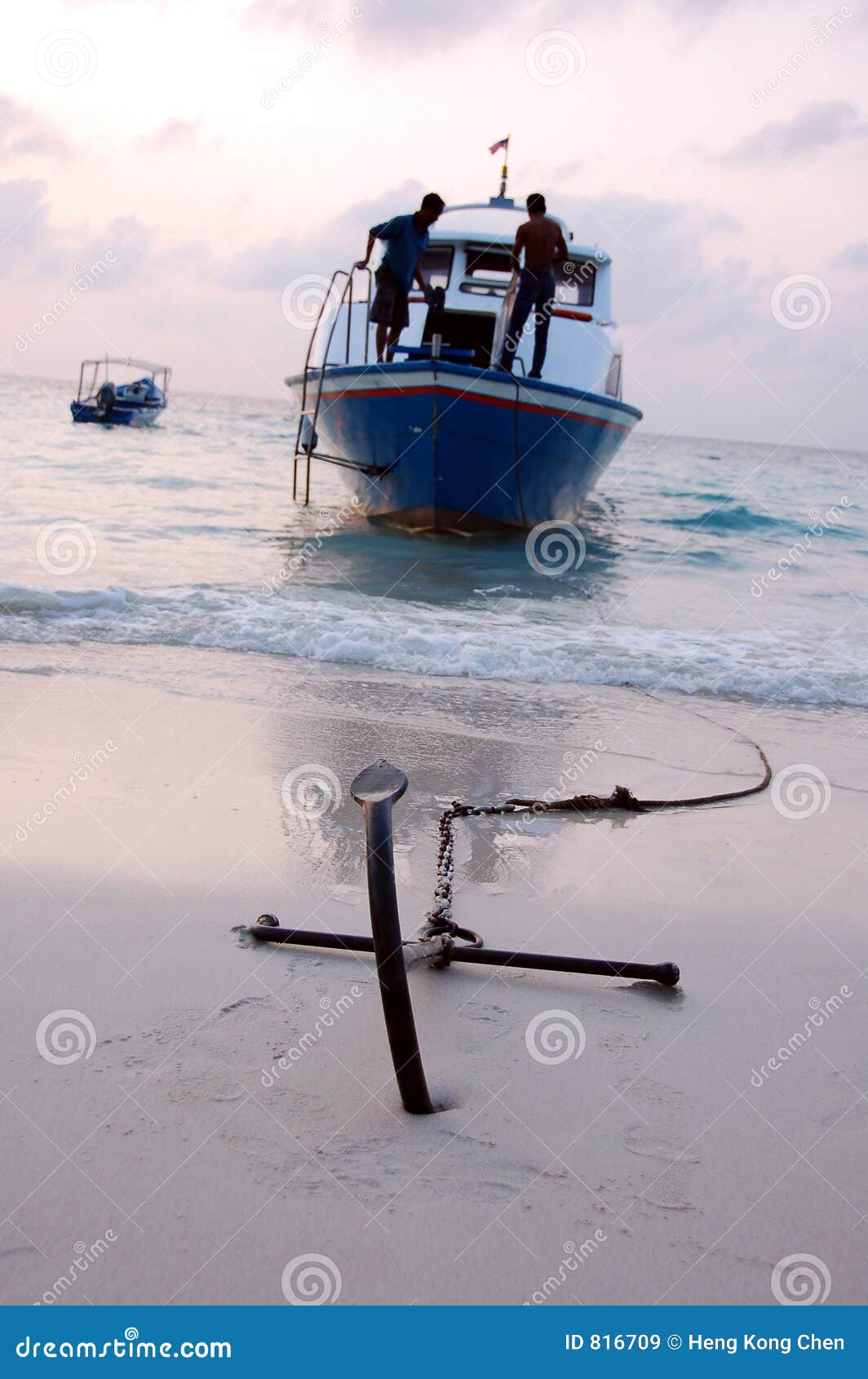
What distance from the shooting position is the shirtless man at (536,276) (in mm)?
9438

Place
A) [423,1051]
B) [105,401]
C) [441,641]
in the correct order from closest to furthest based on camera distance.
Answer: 1. [423,1051]
2. [441,641]
3. [105,401]

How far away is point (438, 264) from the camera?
41.1ft

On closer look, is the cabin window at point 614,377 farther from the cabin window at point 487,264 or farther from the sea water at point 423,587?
the sea water at point 423,587

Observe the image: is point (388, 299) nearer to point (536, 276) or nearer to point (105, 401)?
point (536, 276)

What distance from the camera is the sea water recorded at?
6031mm

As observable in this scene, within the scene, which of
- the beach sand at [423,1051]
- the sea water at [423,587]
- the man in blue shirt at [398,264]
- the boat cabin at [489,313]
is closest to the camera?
the beach sand at [423,1051]

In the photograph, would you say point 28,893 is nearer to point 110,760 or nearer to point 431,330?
point 110,760

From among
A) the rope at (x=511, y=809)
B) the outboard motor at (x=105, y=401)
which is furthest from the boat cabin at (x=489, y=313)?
the outboard motor at (x=105, y=401)

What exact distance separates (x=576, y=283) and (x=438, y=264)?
5.39 ft

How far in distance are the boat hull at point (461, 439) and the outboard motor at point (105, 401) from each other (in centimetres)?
2268

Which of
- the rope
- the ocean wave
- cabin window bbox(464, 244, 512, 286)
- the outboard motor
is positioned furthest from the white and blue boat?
the outboard motor

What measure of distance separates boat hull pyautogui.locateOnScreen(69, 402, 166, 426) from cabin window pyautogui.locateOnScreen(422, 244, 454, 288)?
838 inches

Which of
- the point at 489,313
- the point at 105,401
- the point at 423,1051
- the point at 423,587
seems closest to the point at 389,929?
the point at 423,1051

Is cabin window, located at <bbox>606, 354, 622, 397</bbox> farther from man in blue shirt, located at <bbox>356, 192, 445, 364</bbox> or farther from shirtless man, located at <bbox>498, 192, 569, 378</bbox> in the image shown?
man in blue shirt, located at <bbox>356, 192, 445, 364</bbox>
